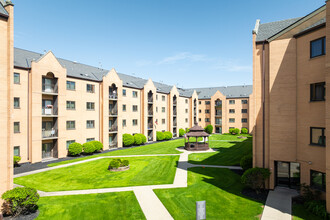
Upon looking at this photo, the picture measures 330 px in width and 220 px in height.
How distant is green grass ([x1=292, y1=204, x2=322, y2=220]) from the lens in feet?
38.1

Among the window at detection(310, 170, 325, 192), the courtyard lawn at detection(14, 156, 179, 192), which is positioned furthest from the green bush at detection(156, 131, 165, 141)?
the window at detection(310, 170, 325, 192)

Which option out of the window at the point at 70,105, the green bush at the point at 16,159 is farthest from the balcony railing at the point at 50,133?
the green bush at the point at 16,159

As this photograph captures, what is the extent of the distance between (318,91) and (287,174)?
Answer: 6899 millimetres

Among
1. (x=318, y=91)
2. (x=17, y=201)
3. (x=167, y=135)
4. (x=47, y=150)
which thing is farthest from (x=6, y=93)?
(x=167, y=135)

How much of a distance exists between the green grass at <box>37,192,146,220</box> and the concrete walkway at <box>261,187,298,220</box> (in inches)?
307

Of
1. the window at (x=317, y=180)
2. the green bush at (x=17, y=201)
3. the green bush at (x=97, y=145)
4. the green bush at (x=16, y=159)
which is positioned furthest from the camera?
the green bush at (x=97, y=145)

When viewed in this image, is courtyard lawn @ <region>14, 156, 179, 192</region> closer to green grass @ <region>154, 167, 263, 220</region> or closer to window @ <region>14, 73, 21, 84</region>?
green grass @ <region>154, 167, 263, 220</region>

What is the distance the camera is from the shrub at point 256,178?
610 inches

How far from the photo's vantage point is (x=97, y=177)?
65.5 feet

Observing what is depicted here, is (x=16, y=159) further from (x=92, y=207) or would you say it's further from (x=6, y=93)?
(x=92, y=207)

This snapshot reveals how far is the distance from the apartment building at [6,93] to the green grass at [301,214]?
690 inches

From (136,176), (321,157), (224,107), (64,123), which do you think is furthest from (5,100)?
(224,107)

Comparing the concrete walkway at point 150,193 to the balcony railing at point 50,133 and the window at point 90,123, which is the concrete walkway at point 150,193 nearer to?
the balcony railing at point 50,133

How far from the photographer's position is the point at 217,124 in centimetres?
6569
